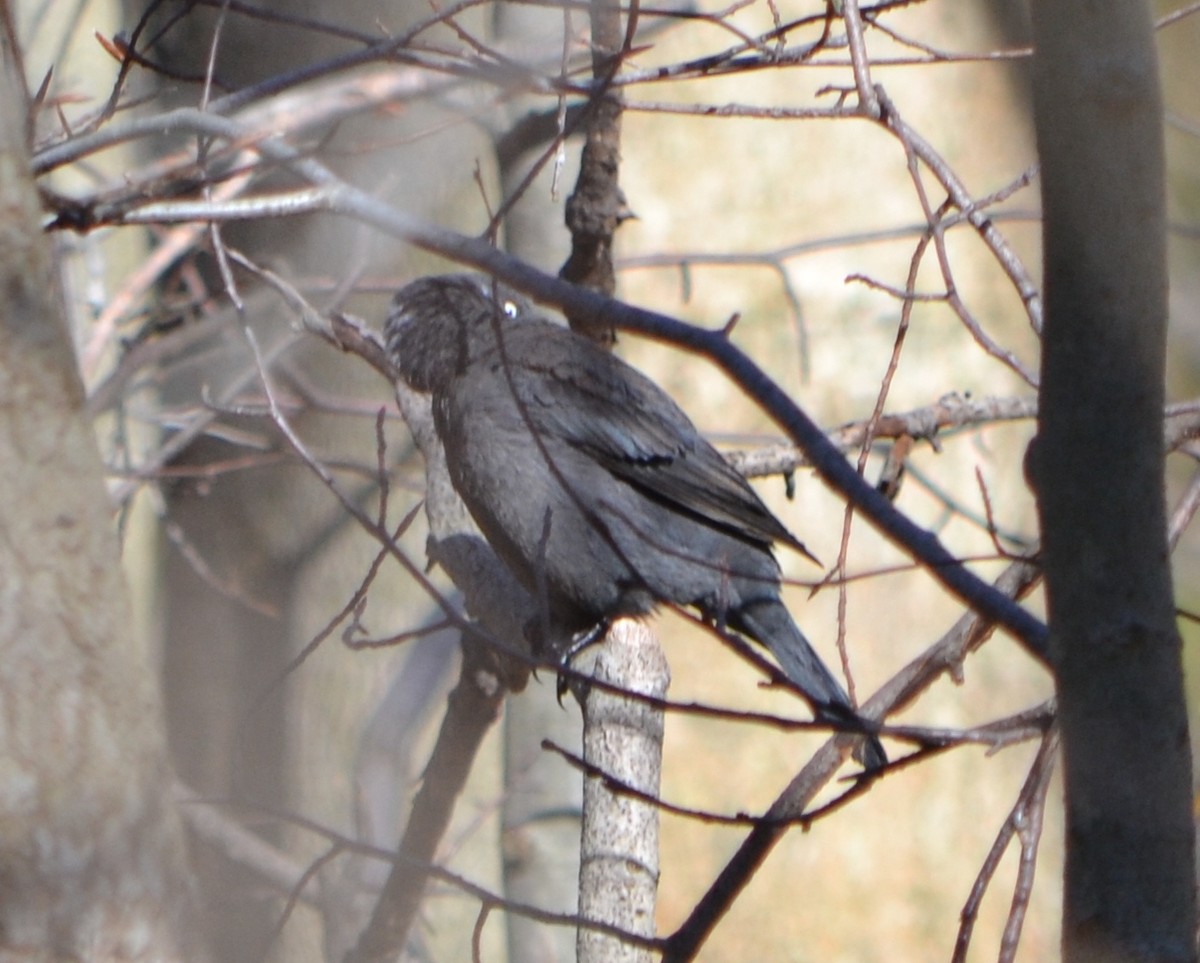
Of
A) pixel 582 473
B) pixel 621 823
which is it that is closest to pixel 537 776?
pixel 582 473

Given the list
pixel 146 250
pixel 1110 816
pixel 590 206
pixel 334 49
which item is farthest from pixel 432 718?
pixel 1110 816

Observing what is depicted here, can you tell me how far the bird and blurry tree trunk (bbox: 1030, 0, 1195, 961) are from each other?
5.96 feet

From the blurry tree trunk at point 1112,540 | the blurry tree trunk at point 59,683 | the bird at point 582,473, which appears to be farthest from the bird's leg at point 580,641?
the blurry tree trunk at point 1112,540

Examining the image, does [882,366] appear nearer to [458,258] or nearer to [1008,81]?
[1008,81]

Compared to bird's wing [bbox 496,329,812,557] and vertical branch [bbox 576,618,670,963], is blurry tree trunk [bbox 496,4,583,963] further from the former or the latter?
vertical branch [bbox 576,618,670,963]

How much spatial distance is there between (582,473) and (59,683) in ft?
5.86

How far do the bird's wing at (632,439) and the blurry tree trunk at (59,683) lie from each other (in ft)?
5.45

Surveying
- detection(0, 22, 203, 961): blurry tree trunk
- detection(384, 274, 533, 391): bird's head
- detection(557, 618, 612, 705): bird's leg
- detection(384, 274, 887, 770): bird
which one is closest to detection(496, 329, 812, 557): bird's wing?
detection(384, 274, 887, 770): bird

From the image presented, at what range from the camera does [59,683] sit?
71.1 inches

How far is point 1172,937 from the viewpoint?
1.34 metres

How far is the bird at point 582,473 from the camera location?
325 cm

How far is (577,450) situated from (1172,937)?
7.47ft

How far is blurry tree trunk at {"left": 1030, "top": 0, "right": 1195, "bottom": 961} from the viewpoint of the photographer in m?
1.32

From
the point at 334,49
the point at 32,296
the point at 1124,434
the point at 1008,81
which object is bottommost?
the point at 1124,434
